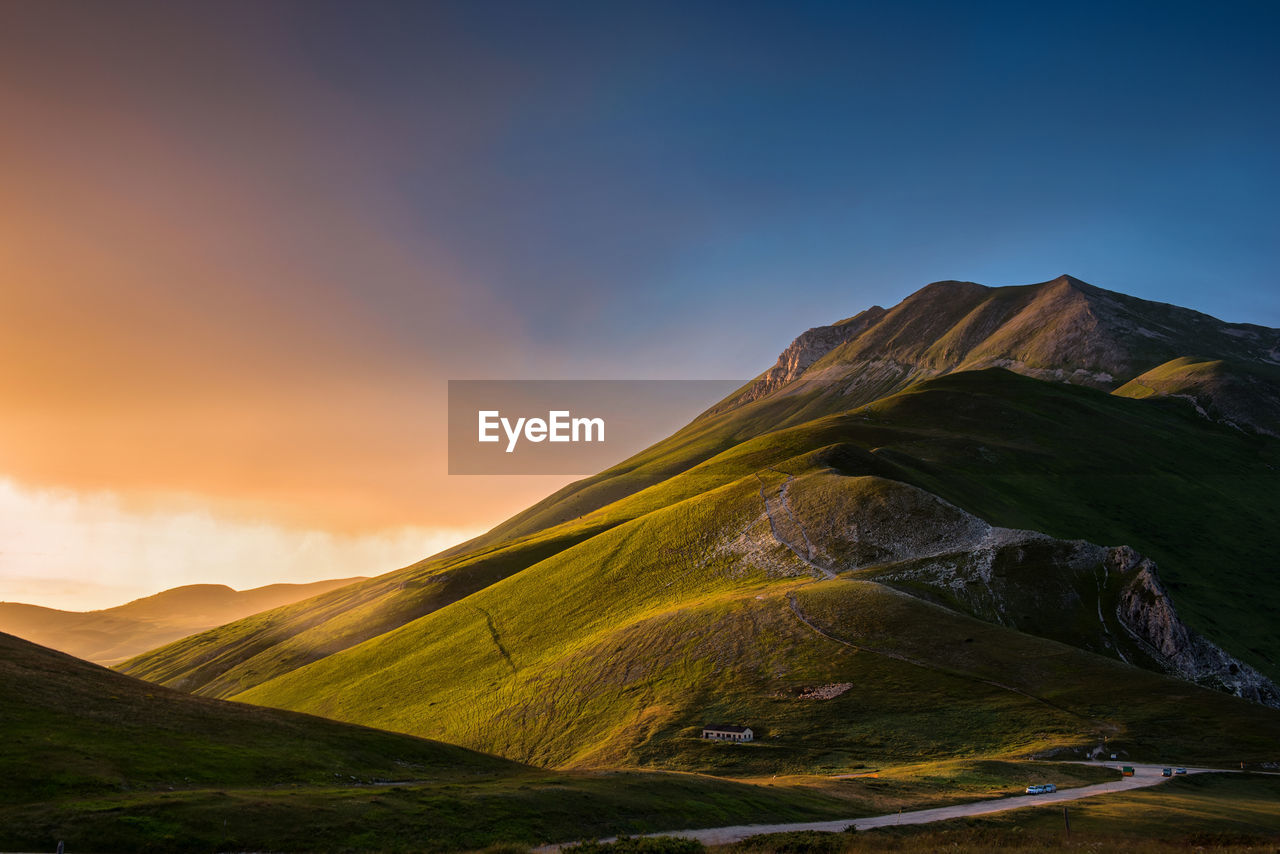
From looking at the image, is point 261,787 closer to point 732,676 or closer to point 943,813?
point 943,813

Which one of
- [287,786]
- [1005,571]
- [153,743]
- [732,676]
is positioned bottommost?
[732,676]

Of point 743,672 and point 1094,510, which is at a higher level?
point 1094,510

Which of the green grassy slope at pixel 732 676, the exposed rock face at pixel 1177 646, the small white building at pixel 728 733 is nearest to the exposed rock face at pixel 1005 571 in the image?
the exposed rock face at pixel 1177 646

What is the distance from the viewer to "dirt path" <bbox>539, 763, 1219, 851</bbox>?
4138cm

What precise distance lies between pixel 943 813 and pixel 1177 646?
235ft

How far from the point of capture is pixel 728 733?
79.9 metres

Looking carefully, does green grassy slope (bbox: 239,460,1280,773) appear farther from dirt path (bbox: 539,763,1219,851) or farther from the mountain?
dirt path (bbox: 539,763,1219,851)

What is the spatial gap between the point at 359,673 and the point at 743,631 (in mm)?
77318

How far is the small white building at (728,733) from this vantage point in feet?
260

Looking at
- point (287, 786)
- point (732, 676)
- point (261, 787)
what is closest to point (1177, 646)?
point (732, 676)

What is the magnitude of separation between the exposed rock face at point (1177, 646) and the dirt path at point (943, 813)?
37.2 meters

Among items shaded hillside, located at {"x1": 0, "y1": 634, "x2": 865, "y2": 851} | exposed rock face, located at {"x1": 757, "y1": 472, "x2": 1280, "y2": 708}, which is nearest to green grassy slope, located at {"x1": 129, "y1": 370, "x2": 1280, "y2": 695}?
exposed rock face, located at {"x1": 757, "y1": 472, "x2": 1280, "y2": 708}

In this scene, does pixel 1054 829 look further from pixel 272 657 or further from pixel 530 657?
pixel 272 657

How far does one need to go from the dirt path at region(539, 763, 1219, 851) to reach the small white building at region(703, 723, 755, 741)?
28.6 meters
